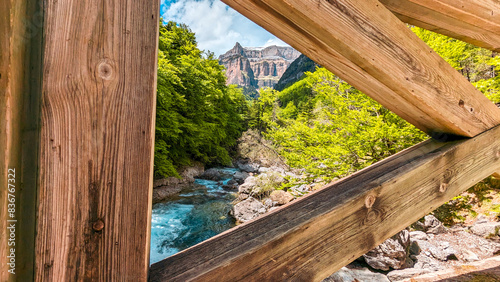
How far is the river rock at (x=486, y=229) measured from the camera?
570 centimetres

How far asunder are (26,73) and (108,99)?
0.16 meters

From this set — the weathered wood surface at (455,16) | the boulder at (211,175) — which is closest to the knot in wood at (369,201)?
the weathered wood surface at (455,16)

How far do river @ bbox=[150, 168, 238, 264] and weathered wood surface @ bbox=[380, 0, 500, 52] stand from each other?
7627 millimetres

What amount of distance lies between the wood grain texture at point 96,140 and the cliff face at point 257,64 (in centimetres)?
10621

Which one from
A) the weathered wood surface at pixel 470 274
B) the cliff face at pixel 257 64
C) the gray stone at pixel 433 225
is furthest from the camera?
the cliff face at pixel 257 64

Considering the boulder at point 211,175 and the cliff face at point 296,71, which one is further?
the cliff face at point 296,71

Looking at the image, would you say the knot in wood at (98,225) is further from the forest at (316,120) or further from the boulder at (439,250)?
the boulder at (439,250)

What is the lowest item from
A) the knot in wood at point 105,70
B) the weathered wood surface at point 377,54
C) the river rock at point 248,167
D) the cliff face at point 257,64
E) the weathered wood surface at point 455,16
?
the river rock at point 248,167

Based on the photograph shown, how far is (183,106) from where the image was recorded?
1291cm

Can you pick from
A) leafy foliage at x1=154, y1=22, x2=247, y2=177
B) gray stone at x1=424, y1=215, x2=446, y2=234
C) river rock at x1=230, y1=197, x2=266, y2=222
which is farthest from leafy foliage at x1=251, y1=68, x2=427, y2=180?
leafy foliage at x1=154, y1=22, x2=247, y2=177

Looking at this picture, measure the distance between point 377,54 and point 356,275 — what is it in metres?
4.87

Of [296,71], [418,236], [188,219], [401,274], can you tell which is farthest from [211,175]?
[296,71]

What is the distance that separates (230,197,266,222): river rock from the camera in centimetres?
848

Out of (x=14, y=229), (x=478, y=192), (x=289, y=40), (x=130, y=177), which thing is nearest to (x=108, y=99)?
(x=130, y=177)
